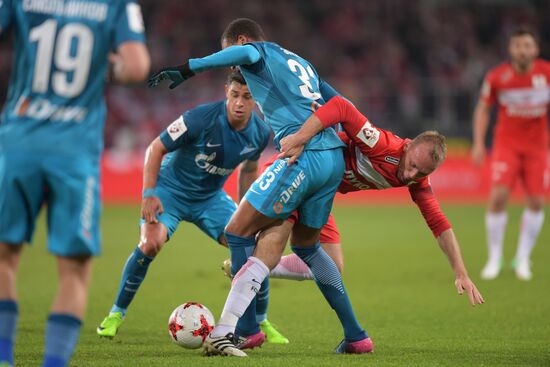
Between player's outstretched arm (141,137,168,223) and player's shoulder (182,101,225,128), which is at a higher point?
player's shoulder (182,101,225,128)

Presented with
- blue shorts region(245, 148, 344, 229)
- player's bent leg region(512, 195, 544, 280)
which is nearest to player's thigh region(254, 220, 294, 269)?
blue shorts region(245, 148, 344, 229)

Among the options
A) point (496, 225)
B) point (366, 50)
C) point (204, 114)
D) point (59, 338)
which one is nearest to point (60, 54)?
point (59, 338)

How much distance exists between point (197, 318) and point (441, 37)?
65.8ft

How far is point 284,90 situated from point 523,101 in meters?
5.87

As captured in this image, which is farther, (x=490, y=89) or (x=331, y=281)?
(x=490, y=89)

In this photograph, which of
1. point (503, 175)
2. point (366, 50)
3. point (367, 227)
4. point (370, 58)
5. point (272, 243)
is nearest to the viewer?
point (272, 243)

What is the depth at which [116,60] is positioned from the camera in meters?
4.15

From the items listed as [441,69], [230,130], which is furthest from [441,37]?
[230,130]

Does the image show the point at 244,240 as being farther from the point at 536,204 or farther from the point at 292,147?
the point at 536,204

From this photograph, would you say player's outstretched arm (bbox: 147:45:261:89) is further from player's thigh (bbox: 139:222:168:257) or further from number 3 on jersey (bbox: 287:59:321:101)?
player's thigh (bbox: 139:222:168:257)

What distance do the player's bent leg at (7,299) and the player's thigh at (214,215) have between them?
3.03 m

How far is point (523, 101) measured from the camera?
10.7 m

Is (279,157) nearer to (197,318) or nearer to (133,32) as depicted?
(197,318)

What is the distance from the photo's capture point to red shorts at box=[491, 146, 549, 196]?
34.6ft
